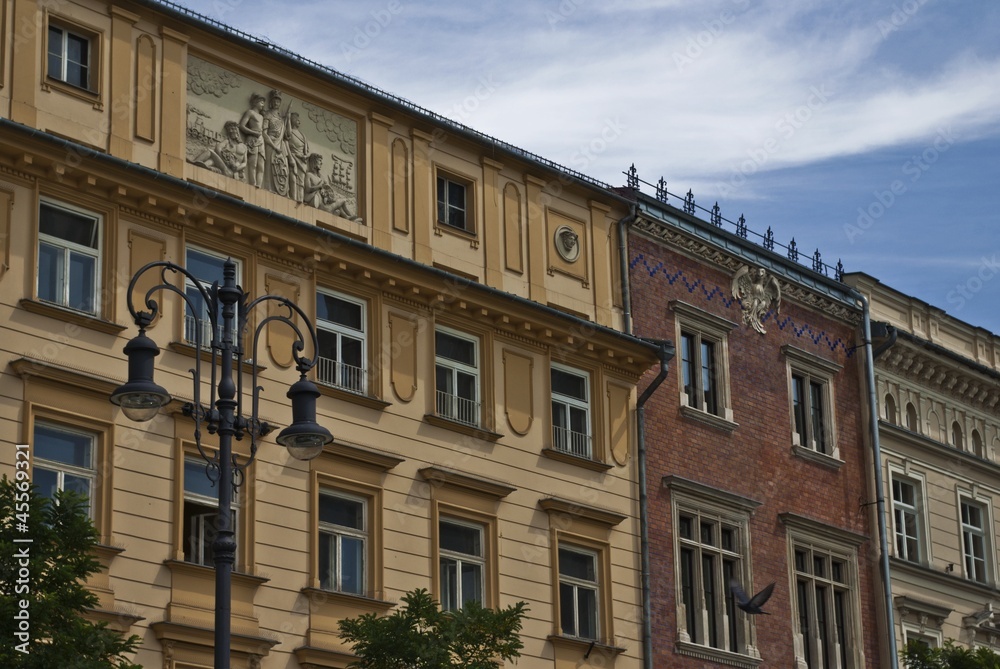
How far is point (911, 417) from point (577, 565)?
1307cm

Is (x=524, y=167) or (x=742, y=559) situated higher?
(x=524, y=167)

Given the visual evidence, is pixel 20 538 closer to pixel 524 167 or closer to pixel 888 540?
pixel 524 167

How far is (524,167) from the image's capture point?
120 ft

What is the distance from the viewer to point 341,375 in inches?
1260

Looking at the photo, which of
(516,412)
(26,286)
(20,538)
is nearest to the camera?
(20,538)

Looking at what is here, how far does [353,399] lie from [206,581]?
4.36 meters

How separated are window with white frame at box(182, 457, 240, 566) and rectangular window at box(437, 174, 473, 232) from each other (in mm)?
7309

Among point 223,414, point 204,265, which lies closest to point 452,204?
point 204,265

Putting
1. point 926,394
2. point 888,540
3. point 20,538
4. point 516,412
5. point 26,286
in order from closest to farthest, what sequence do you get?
point 20,538 < point 26,286 < point 516,412 < point 888,540 < point 926,394

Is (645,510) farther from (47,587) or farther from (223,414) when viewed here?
(223,414)

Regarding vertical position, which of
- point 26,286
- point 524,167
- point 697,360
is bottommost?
point 26,286

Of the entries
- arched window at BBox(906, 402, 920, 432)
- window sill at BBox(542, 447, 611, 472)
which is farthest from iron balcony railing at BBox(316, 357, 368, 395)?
arched window at BBox(906, 402, 920, 432)

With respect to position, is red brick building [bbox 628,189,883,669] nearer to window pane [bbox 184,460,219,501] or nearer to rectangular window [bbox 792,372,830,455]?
rectangular window [bbox 792,372,830,455]

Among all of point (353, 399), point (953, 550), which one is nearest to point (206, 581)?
point (353, 399)
